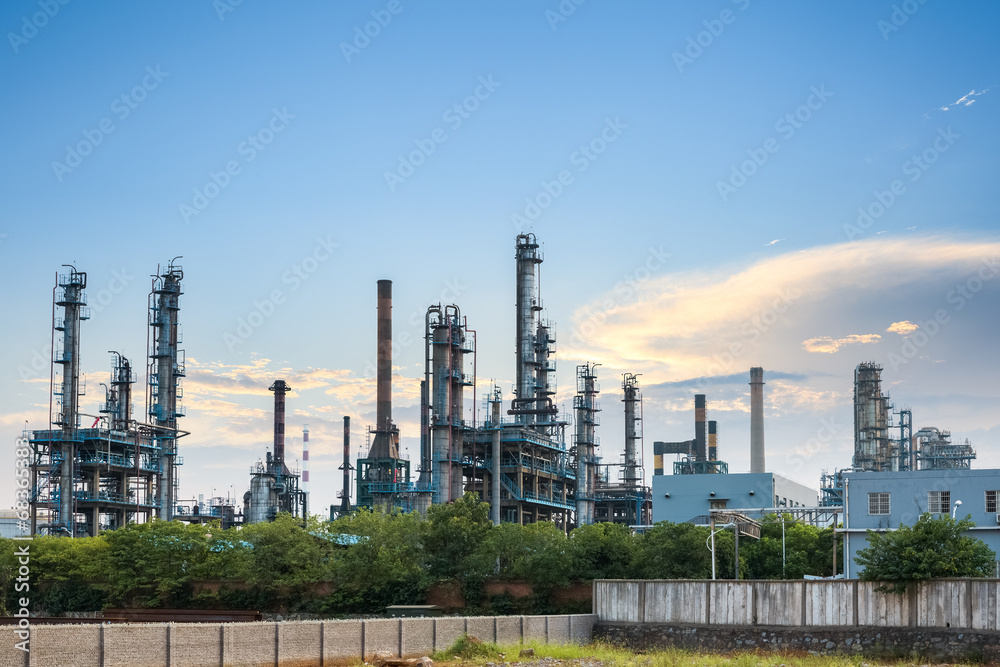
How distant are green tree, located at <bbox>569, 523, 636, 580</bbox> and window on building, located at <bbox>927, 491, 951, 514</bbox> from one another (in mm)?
13765

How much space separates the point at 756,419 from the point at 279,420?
4555cm

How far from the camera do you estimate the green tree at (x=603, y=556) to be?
4972 centimetres

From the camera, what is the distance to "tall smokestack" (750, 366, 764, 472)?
345ft

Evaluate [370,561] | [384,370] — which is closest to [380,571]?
[370,561]

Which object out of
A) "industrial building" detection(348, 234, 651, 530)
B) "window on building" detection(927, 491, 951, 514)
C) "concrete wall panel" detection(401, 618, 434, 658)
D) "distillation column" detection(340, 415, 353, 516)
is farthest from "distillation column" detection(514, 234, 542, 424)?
"concrete wall panel" detection(401, 618, 434, 658)

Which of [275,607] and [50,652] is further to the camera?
[275,607]

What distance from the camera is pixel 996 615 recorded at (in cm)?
3203

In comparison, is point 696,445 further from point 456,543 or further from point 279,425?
point 456,543

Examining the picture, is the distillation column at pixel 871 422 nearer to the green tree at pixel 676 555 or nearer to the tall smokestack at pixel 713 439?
the tall smokestack at pixel 713 439

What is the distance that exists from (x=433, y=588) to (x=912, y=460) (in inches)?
2837

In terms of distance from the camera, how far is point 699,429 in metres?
119

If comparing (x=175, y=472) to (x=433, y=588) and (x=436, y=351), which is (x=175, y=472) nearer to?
(x=436, y=351)

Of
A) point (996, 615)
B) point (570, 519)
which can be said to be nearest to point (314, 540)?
point (996, 615)

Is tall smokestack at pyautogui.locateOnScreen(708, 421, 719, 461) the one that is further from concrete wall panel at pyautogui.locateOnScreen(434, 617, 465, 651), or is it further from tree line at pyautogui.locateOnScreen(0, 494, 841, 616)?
concrete wall panel at pyautogui.locateOnScreen(434, 617, 465, 651)
